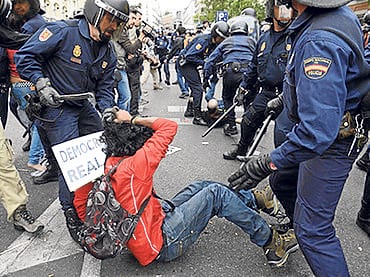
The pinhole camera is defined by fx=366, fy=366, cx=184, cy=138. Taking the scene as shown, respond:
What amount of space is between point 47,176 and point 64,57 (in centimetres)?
168

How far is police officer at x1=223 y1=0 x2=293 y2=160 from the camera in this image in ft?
11.2

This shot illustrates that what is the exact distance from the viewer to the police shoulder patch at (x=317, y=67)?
5.32 feet

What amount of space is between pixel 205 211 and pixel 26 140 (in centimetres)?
390

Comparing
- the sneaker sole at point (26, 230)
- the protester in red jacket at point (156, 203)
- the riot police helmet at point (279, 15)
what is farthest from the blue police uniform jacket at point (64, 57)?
the riot police helmet at point (279, 15)

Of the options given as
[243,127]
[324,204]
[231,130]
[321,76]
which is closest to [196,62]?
[231,130]

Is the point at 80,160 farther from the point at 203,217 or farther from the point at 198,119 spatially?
the point at 198,119

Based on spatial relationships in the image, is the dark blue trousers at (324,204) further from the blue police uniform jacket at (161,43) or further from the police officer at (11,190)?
the blue police uniform jacket at (161,43)

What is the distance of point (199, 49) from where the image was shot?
6625 mm

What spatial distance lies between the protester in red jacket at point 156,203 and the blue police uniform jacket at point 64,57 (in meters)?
0.68

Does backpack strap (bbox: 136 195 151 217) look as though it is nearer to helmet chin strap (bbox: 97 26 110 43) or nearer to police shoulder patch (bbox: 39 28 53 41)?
helmet chin strap (bbox: 97 26 110 43)

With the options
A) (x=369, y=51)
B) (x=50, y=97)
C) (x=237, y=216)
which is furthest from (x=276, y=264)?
(x=50, y=97)

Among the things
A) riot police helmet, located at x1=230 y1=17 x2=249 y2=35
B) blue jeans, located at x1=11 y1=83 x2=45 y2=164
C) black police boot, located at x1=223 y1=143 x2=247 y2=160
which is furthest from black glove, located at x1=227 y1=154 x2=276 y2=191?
riot police helmet, located at x1=230 y1=17 x2=249 y2=35

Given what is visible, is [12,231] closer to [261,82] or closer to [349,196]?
[261,82]

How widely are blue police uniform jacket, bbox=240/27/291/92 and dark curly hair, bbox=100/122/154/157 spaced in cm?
177
